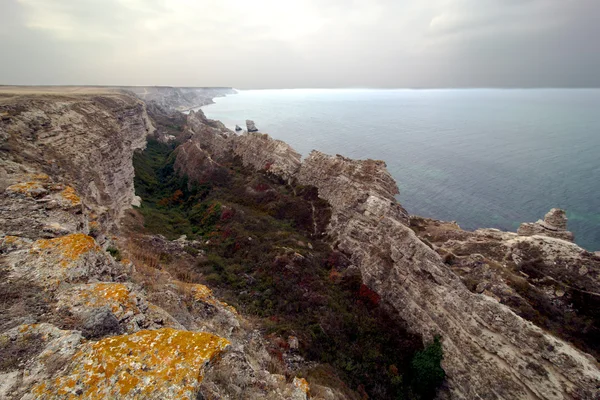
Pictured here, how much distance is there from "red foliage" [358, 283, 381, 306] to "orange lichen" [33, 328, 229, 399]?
80.0ft

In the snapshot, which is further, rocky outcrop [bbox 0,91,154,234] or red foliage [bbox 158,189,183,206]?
red foliage [bbox 158,189,183,206]

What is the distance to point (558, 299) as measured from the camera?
2283cm

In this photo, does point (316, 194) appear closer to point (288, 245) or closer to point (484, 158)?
point (288, 245)

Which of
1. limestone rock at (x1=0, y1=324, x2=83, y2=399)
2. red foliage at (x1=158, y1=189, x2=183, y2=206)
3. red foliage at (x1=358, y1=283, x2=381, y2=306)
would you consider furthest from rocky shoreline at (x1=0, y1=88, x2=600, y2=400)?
red foliage at (x1=158, y1=189, x2=183, y2=206)

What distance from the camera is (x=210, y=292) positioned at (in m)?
16.7

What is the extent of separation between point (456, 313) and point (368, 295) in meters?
9.19

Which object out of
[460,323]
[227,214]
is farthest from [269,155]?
[460,323]

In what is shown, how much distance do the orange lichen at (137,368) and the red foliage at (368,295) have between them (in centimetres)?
2438

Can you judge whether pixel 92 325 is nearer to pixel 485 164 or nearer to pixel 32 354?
pixel 32 354

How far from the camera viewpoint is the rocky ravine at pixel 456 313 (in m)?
17.3

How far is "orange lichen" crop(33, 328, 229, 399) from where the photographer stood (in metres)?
5.87

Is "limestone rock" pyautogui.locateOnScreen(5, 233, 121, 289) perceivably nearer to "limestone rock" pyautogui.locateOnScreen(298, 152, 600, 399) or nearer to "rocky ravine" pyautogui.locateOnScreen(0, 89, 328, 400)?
"rocky ravine" pyautogui.locateOnScreen(0, 89, 328, 400)

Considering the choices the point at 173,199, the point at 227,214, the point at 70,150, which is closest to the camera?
the point at 70,150

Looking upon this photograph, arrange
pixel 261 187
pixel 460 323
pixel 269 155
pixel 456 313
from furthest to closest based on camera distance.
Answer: pixel 269 155
pixel 261 187
pixel 456 313
pixel 460 323
